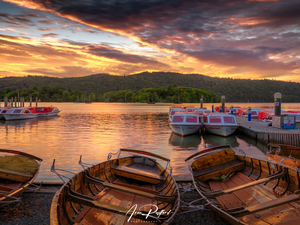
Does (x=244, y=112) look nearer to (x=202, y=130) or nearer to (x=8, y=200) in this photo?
(x=202, y=130)

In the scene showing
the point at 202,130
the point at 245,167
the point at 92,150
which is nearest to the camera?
the point at 245,167

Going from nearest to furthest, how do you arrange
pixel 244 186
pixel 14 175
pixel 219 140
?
pixel 244 186 → pixel 14 175 → pixel 219 140

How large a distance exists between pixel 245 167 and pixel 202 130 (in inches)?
946

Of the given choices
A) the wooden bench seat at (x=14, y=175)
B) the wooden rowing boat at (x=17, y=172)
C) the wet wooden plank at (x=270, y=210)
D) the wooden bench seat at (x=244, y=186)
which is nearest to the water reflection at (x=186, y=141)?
the wet wooden plank at (x=270, y=210)

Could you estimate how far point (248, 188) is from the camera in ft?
28.5

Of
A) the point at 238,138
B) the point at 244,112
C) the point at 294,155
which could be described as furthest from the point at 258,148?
the point at 244,112

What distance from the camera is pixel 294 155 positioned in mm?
10953

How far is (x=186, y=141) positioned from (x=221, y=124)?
4676 mm

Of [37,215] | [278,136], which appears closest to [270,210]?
[37,215]

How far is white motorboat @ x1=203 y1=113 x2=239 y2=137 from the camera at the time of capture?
28516 mm

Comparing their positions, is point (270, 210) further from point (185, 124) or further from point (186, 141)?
point (185, 124)

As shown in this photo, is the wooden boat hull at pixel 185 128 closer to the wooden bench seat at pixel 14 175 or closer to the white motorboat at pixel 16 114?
the wooden bench seat at pixel 14 175

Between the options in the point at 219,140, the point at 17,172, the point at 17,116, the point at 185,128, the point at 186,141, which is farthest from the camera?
the point at 17,116

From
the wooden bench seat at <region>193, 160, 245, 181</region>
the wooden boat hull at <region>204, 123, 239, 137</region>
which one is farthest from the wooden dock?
the wooden bench seat at <region>193, 160, 245, 181</region>
